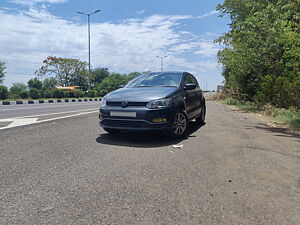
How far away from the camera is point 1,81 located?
133ft

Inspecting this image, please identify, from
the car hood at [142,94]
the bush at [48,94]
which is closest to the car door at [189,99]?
the car hood at [142,94]

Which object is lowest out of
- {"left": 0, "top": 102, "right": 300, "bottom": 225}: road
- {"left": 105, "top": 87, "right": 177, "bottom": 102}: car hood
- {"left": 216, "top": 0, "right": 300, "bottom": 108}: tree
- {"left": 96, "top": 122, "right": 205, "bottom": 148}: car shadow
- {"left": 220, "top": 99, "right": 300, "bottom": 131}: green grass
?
{"left": 0, "top": 102, "right": 300, "bottom": 225}: road

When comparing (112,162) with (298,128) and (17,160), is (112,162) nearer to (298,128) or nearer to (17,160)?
(17,160)

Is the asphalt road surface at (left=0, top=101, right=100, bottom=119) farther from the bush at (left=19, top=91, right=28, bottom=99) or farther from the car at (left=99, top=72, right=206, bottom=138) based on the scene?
the bush at (left=19, top=91, right=28, bottom=99)

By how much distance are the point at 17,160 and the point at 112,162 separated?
1.39 meters

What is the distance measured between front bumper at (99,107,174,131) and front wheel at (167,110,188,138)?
221 millimetres

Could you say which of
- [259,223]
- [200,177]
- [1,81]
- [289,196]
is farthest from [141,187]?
[1,81]

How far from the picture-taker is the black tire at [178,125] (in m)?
4.44

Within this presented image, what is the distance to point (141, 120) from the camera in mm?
4062

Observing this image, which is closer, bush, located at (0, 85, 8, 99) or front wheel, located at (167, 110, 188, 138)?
front wheel, located at (167, 110, 188, 138)

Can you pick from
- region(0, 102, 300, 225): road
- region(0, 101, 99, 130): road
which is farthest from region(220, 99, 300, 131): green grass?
region(0, 101, 99, 130): road

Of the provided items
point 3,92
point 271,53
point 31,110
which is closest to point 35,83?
point 3,92

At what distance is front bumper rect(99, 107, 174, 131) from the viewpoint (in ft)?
13.3

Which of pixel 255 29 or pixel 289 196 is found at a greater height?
pixel 255 29
